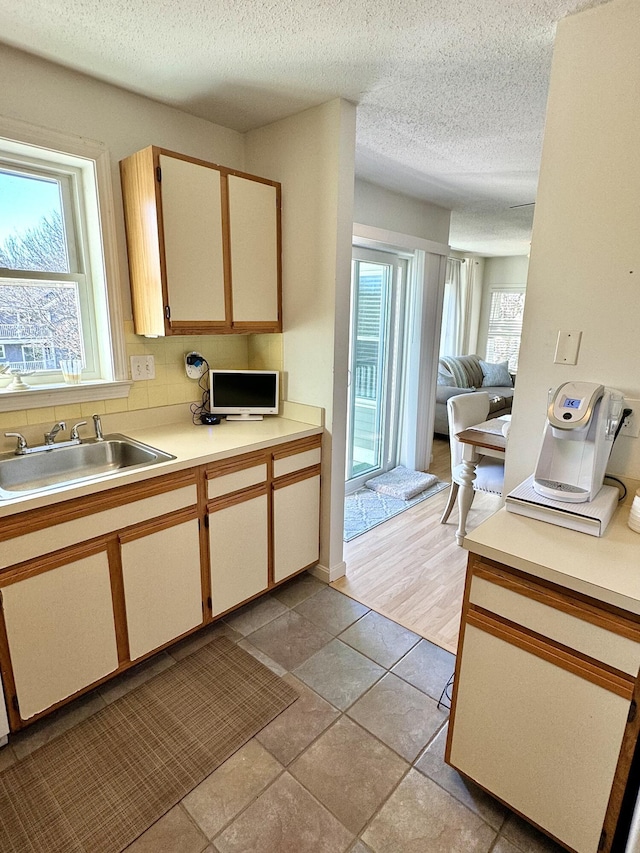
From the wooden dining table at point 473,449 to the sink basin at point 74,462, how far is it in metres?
1.77

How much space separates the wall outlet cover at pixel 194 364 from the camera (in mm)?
2459

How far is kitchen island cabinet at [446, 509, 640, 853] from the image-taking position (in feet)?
3.59

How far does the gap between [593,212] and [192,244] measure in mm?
1610

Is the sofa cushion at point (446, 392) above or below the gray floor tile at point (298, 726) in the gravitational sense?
above

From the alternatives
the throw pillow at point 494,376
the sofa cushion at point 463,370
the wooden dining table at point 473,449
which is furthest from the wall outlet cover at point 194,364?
the throw pillow at point 494,376

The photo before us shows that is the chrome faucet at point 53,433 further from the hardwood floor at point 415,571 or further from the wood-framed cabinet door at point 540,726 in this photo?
the wood-framed cabinet door at point 540,726

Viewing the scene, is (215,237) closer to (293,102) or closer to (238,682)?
(293,102)

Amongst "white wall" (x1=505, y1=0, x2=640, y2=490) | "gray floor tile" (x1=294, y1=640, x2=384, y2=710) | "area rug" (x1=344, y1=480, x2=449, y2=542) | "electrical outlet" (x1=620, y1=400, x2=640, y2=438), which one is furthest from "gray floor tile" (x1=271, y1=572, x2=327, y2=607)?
"electrical outlet" (x1=620, y1=400, x2=640, y2=438)

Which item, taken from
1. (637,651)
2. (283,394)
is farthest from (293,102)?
(637,651)

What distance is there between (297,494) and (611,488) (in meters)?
1.41

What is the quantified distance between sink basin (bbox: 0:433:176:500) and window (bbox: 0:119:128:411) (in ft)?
0.74

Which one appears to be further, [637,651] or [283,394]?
[283,394]

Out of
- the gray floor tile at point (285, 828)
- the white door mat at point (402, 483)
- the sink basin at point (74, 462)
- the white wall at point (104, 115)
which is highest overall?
the white wall at point (104, 115)

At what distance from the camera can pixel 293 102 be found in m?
2.15
